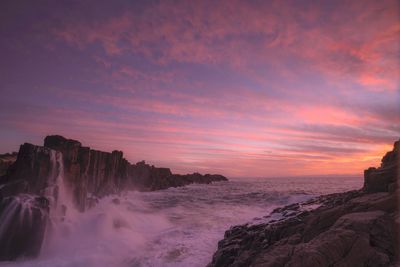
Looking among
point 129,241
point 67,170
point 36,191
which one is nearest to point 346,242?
point 129,241

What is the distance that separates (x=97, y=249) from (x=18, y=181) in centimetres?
661

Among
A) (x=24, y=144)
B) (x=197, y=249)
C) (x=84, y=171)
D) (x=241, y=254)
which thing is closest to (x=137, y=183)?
(x=84, y=171)

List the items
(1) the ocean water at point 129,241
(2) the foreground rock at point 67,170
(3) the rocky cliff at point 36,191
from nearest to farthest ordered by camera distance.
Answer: (1) the ocean water at point 129,241, (3) the rocky cliff at point 36,191, (2) the foreground rock at point 67,170

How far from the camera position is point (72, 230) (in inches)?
790

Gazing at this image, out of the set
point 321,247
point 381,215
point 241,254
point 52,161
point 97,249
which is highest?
point 52,161

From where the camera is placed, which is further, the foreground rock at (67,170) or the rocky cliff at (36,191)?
the foreground rock at (67,170)

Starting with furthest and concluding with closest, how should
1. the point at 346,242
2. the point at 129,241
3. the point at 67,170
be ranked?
1. the point at 67,170
2. the point at 129,241
3. the point at 346,242

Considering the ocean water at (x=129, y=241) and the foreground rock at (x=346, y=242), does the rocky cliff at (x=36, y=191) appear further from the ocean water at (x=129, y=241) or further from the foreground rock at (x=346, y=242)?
the foreground rock at (x=346, y=242)

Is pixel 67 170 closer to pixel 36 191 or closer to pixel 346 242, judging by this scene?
pixel 36 191

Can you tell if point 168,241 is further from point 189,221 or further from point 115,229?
point 189,221

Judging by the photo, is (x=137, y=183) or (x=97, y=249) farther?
(x=137, y=183)

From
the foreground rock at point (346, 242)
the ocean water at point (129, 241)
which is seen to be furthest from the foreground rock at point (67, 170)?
the foreground rock at point (346, 242)

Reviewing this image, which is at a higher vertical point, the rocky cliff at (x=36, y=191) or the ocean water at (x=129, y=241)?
A: the rocky cliff at (x=36, y=191)

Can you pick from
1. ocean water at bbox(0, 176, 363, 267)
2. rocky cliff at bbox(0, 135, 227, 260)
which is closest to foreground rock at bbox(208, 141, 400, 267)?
A: ocean water at bbox(0, 176, 363, 267)
